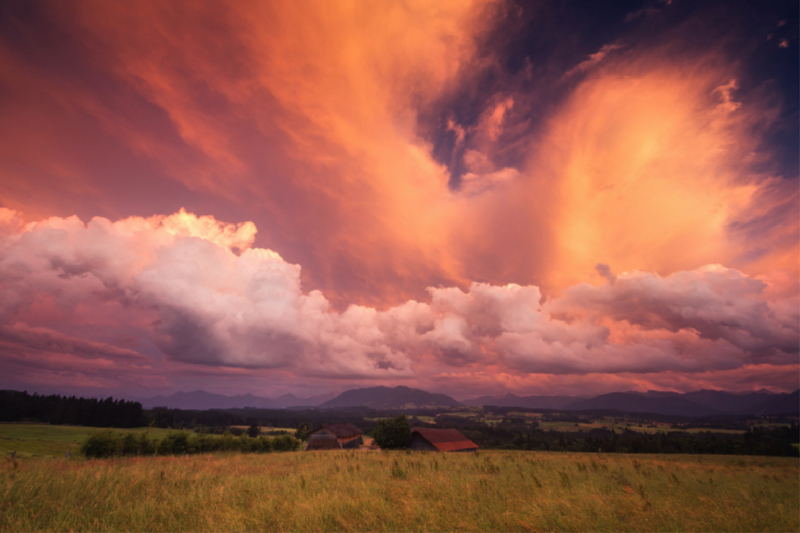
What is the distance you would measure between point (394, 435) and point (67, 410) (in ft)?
374

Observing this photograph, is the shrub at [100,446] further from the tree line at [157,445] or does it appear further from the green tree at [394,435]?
the green tree at [394,435]

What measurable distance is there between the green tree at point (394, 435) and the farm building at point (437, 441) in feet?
6.84

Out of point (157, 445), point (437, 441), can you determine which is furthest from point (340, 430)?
point (157, 445)

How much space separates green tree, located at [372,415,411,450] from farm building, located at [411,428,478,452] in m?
2.08

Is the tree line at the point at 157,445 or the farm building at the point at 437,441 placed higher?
the tree line at the point at 157,445

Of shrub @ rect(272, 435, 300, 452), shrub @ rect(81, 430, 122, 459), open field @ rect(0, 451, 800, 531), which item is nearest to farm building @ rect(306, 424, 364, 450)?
shrub @ rect(272, 435, 300, 452)

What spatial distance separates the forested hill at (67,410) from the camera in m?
97.5

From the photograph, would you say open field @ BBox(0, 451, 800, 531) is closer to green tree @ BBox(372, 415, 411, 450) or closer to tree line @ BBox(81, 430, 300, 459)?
tree line @ BBox(81, 430, 300, 459)

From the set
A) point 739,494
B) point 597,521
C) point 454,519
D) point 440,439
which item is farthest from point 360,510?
point 440,439

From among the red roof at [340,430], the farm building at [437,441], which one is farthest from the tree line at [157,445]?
the farm building at [437,441]

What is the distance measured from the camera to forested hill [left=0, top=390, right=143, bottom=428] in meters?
97.5

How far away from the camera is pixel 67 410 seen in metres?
100

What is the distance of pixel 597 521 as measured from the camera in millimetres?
6418

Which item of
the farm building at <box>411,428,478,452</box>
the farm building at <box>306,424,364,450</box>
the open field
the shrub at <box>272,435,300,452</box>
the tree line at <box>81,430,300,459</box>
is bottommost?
the farm building at <box>306,424,364,450</box>
